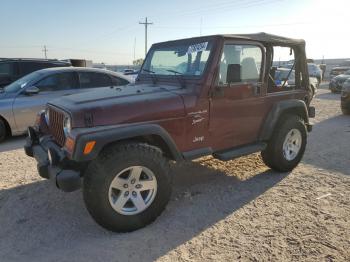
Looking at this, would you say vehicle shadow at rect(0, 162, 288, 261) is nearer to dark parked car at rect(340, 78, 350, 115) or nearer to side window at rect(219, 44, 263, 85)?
side window at rect(219, 44, 263, 85)

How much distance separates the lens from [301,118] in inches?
215

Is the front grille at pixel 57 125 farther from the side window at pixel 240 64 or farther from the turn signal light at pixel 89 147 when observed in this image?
the side window at pixel 240 64

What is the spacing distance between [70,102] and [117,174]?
3.36 feet

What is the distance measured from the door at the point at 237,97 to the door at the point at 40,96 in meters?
4.56

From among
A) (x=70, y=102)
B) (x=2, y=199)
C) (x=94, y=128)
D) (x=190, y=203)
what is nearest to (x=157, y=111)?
(x=94, y=128)

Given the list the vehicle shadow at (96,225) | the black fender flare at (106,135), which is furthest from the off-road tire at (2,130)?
the black fender flare at (106,135)

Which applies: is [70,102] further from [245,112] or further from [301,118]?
[301,118]

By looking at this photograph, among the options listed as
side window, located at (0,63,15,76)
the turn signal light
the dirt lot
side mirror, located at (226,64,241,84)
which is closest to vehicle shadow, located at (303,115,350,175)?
the dirt lot

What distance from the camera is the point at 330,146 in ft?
22.8

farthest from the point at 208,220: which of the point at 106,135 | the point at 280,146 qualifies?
the point at 280,146

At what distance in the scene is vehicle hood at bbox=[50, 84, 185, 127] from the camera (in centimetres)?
340

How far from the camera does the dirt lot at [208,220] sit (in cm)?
322

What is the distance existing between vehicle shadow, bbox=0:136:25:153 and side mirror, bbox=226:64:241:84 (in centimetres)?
474

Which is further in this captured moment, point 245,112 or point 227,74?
point 245,112
